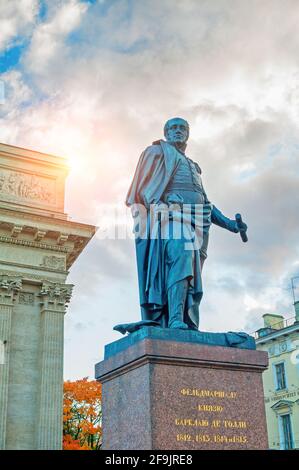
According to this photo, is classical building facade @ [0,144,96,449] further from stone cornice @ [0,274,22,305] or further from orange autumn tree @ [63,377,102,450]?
orange autumn tree @ [63,377,102,450]

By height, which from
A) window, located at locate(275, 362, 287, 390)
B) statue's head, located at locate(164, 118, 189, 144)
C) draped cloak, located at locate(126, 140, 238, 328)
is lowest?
draped cloak, located at locate(126, 140, 238, 328)

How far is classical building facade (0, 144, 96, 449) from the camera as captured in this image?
25.5 meters

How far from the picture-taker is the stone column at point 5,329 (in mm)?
24797

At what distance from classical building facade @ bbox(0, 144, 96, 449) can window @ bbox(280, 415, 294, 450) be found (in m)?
21.6

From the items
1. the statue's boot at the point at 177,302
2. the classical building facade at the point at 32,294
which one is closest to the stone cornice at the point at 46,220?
the classical building facade at the point at 32,294

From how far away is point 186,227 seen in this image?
30.9 feet

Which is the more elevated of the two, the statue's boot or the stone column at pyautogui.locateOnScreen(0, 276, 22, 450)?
the stone column at pyautogui.locateOnScreen(0, 276, 22, 450)

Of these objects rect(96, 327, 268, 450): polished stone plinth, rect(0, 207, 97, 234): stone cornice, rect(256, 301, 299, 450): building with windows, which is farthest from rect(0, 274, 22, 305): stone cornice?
rect(256, 301, 299, 450): building with windows

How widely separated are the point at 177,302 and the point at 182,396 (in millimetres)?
1429

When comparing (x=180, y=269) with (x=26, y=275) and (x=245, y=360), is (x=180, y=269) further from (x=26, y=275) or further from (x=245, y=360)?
(x=26, y=275)

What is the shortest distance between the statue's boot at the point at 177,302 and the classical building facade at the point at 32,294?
17934mm

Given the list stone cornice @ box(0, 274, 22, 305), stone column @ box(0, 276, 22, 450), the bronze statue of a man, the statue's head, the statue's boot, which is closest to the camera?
the statue's boot
